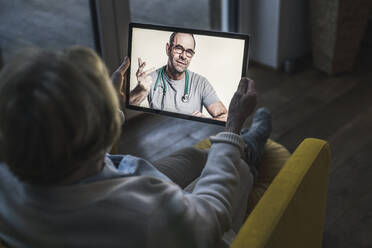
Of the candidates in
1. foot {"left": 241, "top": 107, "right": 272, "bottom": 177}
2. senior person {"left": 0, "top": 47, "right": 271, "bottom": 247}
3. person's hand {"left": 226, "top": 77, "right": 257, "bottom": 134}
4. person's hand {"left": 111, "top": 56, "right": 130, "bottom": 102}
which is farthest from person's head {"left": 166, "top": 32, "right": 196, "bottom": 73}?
senior person {"left": 0, "top": 47, "right": 271, "bottom": 247}

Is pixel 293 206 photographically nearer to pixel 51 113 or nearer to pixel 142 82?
pixel 51 113

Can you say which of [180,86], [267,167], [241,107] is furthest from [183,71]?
[267,167]

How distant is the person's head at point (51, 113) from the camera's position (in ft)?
2.22

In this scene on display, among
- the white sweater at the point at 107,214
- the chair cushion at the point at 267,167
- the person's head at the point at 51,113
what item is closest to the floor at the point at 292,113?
the chair cushion at the point at 267,167

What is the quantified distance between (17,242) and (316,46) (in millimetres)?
2711

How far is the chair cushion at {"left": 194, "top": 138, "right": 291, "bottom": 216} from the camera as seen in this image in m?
1.47

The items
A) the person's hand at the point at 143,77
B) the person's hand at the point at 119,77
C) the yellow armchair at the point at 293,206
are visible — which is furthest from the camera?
the person's hand at the point at 143,77

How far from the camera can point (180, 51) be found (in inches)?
58.7

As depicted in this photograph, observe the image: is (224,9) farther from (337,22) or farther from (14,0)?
(14,0)

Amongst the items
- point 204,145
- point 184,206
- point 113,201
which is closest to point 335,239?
point 204,145

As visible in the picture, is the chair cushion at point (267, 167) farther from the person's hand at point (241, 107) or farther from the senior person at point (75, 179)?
the senior person at point (75, 179)

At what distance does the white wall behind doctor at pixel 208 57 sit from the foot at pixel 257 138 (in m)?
0.28

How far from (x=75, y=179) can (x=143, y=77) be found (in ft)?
2.51

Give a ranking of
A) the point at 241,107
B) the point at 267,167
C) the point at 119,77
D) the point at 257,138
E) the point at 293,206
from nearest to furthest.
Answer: the point at 293,206, the point at 241,107, the point at 119,77, the point at 267,167, the point at 257,138
